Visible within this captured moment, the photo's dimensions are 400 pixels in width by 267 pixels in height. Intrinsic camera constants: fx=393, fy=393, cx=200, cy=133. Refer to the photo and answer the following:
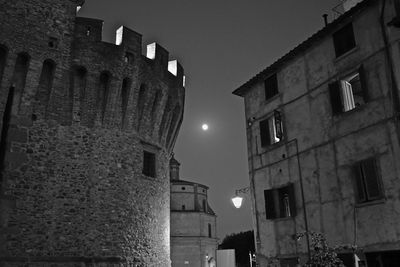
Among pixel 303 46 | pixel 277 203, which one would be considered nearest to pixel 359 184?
pixel 277 203

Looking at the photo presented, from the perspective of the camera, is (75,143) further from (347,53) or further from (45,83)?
(347,53)

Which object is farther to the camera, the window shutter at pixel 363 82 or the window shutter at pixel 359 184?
the window shutter at pixel 363 82

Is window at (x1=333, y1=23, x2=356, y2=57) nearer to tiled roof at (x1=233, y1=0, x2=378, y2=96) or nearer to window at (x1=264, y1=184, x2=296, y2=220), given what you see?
tiled roof at (x1=233, y1=0, x2=378, y2=96)

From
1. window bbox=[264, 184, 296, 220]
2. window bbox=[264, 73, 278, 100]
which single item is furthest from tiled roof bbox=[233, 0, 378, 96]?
window bbox=[264, 184, 296, 220]

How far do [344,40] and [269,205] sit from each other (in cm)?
583

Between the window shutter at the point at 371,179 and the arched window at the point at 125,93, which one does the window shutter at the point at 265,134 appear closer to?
the window shutter at the point at 371,179

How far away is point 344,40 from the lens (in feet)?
38.8

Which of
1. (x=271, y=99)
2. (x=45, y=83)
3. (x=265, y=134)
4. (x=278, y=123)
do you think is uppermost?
(x=45, y=83)

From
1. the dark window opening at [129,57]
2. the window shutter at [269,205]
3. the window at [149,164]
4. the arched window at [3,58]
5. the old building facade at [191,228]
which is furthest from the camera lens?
the old building facade at [191,228]

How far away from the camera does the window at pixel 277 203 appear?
13117 mm

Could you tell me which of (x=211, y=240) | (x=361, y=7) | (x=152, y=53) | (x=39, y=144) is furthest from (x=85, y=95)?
(x=211, y=240)

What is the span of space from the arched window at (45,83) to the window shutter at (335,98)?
10.5 meters

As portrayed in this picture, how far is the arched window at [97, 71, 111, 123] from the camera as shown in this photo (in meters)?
16.6

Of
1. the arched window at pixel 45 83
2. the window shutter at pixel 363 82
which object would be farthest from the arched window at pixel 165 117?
the window shutter at pixel 363 82
